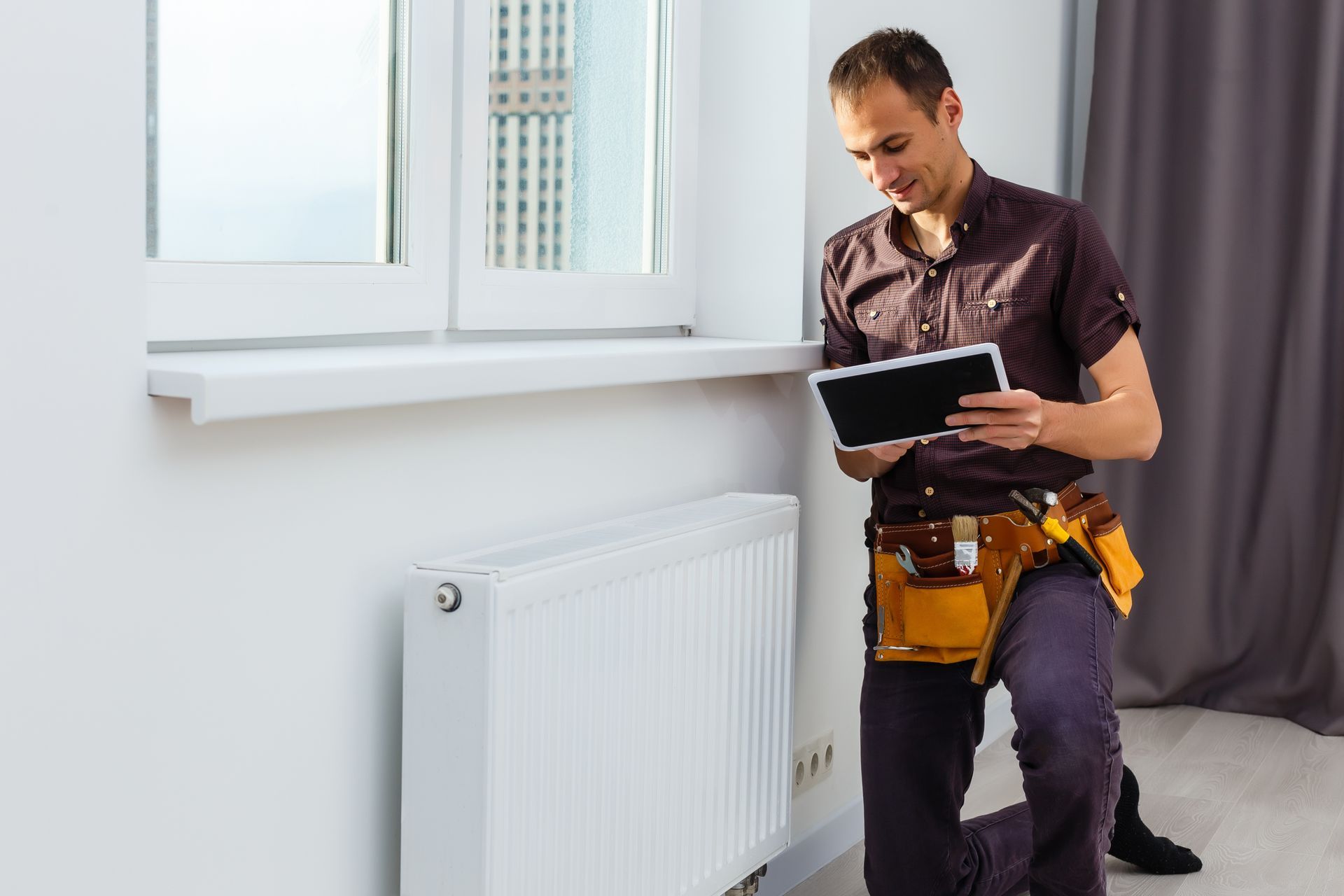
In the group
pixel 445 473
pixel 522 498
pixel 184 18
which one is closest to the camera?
pixel 184 18

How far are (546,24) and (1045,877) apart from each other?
124 centimetres

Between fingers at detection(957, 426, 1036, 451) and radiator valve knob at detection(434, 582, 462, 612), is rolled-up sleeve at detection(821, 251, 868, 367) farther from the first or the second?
radiator valve knob at detection(434, 582, 462, 612)

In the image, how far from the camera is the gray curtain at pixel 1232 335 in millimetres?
→ 3004

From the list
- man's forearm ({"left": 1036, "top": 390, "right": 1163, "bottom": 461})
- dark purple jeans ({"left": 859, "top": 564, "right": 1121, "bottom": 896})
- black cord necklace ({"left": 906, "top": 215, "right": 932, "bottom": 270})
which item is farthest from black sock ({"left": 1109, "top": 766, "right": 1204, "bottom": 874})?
black cord necklace ({"left": 906, "top": 215, "right": 932, "bottom": 270})

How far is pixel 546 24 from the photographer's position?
5.61ft

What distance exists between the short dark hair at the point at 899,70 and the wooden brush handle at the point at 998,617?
59 centimetres

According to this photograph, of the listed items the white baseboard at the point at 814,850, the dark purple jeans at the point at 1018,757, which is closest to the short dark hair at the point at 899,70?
the dark purple jeans at the point at 1018,757

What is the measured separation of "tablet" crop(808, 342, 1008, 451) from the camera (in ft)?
4.82

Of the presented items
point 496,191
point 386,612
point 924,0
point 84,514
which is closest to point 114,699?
point 84,514

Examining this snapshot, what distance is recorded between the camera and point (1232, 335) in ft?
10.1

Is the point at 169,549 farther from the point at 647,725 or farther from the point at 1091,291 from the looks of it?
the point at 1091,291

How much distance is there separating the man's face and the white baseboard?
32.9 inches

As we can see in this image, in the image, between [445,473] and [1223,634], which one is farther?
[1223,634]

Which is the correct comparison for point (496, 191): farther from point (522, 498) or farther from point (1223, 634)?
point (1223, 634)
